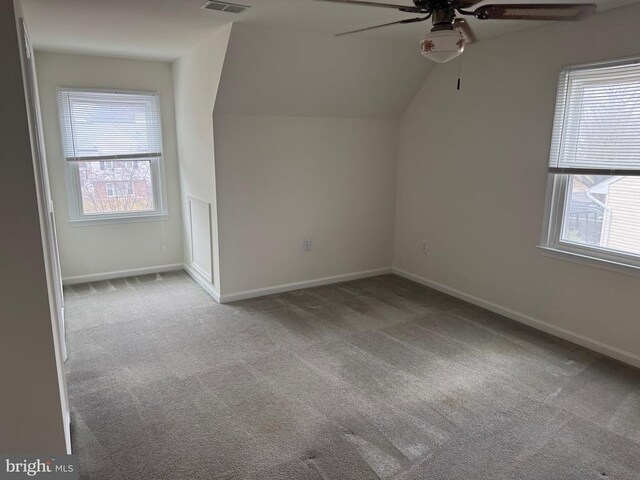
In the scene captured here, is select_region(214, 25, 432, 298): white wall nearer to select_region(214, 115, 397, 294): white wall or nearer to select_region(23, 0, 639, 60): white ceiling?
select_region(214, 115, 397, 294): white wall

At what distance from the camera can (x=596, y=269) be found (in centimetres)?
310

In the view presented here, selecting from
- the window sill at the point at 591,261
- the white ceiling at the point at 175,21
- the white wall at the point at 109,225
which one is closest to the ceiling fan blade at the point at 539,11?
the white ceiling at the point at 175,21

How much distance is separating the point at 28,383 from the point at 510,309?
3.49m

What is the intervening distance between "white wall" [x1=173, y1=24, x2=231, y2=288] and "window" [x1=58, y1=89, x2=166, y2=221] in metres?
0.31

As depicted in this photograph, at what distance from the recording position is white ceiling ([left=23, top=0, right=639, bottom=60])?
107 inches

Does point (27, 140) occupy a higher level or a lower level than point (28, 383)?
higher

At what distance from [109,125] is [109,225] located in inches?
41.8

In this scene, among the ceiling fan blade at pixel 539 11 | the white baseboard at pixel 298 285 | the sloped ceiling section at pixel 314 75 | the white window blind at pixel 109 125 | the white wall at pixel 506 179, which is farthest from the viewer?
the white window blind at pixel 109 125

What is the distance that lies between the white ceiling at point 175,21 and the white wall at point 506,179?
0.23 m

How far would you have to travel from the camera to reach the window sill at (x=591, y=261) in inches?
115

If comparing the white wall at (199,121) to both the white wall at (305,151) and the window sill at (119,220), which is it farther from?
the window sill at (119,220)

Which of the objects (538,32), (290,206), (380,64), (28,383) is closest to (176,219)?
(290,206)

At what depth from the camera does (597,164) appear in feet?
9.88

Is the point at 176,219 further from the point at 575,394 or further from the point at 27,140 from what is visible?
the point at 575,394
